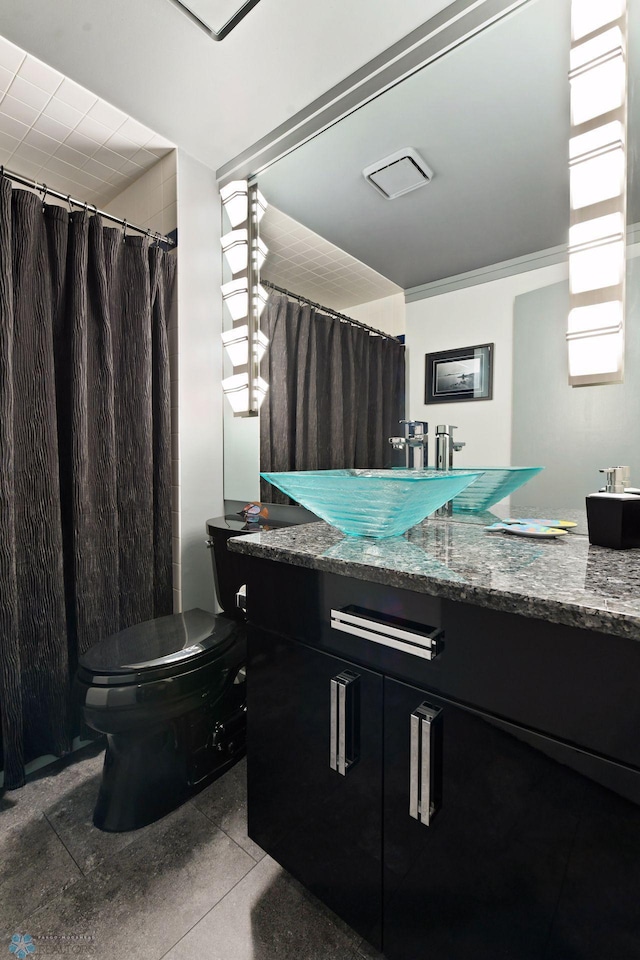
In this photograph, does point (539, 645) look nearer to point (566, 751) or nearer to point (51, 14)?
point (566, 751)

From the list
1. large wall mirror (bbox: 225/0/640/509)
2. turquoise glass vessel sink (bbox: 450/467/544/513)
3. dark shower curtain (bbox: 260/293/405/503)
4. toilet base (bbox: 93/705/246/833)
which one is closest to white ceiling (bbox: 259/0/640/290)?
large wall mirror (bbox: 225/0/640/509)

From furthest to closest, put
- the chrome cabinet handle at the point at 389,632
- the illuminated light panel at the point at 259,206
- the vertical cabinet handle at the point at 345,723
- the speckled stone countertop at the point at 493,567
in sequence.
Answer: the illuminated light panel at the point at 259,206, the vertical cabinet handle at the point at 345,723, the chrome cabinet handle at the point at 389,632, the speckled stone countertop at the point at 493,567

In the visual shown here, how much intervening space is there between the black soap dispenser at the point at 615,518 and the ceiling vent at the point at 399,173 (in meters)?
1.05

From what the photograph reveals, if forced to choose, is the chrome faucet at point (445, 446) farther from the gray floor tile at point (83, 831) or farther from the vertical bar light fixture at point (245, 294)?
the gray floor tile at point (83, 831)

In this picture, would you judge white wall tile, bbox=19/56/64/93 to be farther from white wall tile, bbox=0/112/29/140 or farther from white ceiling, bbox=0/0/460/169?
white wall tile, bbox=0/112/29/140

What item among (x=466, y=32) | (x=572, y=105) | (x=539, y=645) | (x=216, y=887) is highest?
(x=466, y=32)

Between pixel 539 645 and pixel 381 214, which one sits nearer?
pixel 539 645

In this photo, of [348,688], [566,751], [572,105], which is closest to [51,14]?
[572,105]

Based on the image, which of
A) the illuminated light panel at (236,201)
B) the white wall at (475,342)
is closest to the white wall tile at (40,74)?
the illuminated light panel at (236,201)

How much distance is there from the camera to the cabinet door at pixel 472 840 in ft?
1.94

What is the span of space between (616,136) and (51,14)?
156 centimetres

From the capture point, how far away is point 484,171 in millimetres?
1178

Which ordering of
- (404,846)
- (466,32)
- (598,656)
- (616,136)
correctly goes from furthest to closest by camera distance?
(466,32) < (616,136) < (404,846) < (598,656)

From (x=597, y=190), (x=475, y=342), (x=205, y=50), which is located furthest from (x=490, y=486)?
(x=205, y=50)
